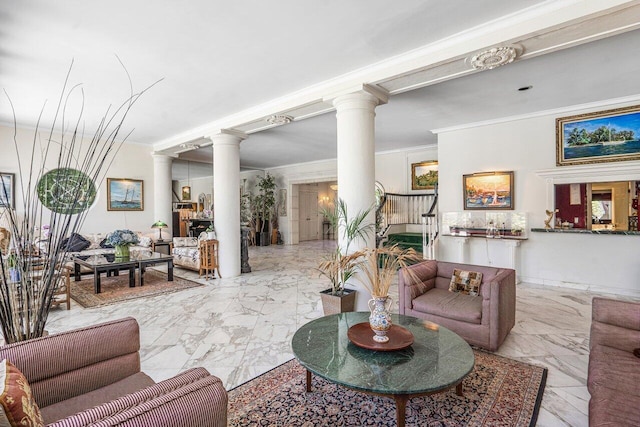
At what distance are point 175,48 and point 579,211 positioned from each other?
646cm

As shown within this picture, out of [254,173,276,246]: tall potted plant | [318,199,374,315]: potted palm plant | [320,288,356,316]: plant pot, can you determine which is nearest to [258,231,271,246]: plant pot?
[254,173,276,246]: tall potted plant

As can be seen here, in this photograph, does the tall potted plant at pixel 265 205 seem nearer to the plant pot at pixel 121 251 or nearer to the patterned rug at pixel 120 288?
the patterned rug at pixel 120 288

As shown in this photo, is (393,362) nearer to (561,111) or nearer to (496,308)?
(496,308)

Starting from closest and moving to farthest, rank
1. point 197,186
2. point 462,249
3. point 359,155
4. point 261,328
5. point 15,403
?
point 15,403
point 261,328
point 359,155
point 462,249
point 197,186

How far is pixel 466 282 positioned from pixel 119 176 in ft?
25.1

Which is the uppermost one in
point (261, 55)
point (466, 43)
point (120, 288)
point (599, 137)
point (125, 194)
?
point (261, 55)

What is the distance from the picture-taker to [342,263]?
10.3 feet

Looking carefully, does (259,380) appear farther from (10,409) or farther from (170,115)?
(170,115)

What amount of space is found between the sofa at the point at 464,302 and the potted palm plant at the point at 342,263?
0.60 m

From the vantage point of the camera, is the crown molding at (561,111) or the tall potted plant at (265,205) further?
the tall potted plant at (265,205)

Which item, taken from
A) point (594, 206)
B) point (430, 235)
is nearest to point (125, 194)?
point (430, 235)

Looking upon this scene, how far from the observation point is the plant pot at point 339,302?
342 cm

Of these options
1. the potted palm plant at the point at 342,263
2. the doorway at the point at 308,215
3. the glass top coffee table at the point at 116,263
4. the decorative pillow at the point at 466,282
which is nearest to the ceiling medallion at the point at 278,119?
the potted palm plant at the point at 342,263

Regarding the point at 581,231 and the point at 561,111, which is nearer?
the point at 581,231
